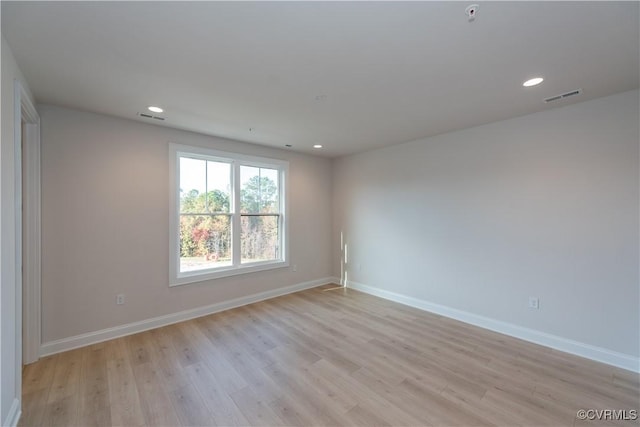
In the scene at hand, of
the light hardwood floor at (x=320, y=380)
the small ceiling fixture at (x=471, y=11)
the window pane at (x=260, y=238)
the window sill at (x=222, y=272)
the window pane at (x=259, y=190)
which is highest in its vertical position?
the small ceiling fixture at (x=471, y=11)

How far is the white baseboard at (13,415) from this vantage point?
1713 millimetres

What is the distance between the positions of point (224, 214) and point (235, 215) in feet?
0.55

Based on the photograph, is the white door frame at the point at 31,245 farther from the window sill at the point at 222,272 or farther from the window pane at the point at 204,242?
the window pane at the point at 204,242

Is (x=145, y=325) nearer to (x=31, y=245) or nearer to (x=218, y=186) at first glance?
(x=31, y=245)

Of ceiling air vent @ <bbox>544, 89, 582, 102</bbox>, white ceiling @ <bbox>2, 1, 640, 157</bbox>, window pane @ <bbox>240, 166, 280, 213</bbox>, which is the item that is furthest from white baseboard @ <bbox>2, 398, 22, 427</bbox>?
ceiling air vent @ <bbox>544, 89, 582, 102</bbox>

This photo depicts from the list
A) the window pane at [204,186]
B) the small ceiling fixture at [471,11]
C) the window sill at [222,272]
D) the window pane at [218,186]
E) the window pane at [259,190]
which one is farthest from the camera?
the window pane at [259,190]

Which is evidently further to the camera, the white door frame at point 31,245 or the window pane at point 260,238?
the window pane at point 260,238

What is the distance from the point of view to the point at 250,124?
3404mm

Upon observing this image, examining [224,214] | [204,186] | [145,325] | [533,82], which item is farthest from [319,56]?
[145,325]

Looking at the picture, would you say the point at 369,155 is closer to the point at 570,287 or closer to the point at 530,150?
the point at 530,150

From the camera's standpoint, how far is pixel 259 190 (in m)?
4.58

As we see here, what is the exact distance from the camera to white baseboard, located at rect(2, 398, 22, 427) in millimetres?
1713

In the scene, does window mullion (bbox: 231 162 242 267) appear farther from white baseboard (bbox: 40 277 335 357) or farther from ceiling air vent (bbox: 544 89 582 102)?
ceiling air vent (bbox: 544 89 582 102)

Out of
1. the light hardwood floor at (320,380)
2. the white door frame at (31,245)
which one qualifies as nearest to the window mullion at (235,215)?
the light hardwood floor at (320,380)
